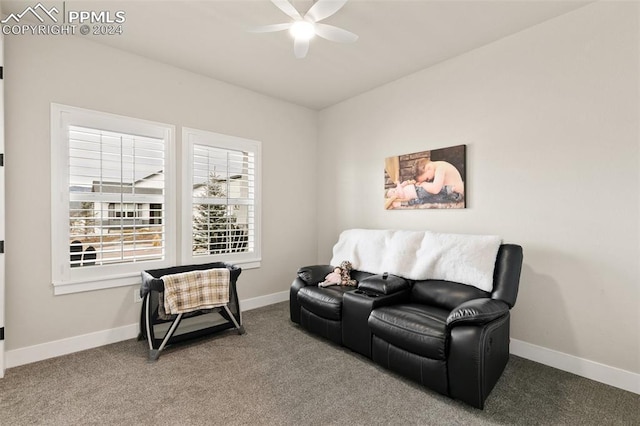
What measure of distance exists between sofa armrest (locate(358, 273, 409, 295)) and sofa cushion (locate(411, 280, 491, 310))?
0.44 ft

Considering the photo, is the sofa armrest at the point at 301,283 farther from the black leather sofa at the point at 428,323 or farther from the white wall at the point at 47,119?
the white wall at the point at 47,119

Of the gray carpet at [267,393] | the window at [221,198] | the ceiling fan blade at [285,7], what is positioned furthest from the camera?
the window at [221,198]

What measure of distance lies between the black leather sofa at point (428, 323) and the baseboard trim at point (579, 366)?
45 cm

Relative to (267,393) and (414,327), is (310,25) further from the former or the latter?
(267,393)

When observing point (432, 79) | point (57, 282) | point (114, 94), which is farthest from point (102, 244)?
point (432, 79)

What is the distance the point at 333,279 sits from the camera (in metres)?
3.33

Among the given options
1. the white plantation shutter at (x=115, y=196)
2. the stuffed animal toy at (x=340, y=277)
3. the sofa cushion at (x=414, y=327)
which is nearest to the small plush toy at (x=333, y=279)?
the stuffed animal toy at (x=340, y=277)

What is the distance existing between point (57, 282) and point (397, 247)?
316 cm

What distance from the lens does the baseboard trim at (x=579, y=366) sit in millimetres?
2223

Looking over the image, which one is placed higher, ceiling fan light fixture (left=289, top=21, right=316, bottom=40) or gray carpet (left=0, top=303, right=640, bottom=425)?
ceiling fan light fixture (left=289, top=21, right=316, bottom=40)

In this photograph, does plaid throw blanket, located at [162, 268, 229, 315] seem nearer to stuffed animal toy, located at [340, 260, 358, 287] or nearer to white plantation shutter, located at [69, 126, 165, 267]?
white plantation shutter, located at [69, 126, 165, 267]

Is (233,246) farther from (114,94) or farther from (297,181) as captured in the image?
(114,94)

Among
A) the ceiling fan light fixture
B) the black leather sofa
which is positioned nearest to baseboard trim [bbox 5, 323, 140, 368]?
the black leather sofa

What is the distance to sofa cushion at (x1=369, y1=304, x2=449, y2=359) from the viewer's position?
81.4 inches
